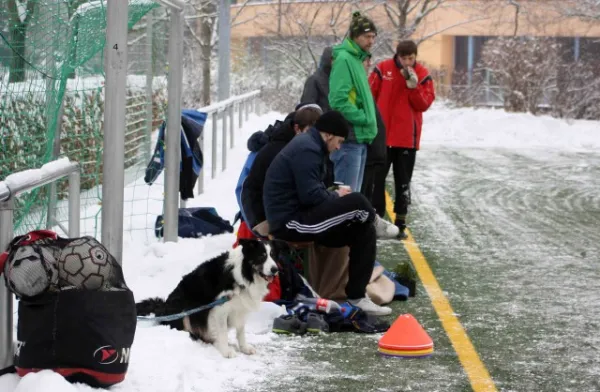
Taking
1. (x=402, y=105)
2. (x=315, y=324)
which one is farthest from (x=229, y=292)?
(x=402, y=105)

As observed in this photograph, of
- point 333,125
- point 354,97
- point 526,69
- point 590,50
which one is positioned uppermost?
point 590,50

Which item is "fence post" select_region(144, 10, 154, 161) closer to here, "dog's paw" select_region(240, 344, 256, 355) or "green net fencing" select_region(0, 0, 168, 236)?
"green net fencing" select_region(0, 0, 168, 236)

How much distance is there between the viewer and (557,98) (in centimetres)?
2758

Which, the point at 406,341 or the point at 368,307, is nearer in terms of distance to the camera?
the point at 406,341

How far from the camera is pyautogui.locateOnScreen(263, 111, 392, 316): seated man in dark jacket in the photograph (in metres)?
7.77

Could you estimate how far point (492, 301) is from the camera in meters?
8.27

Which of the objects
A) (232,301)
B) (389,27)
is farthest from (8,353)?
(389,27)

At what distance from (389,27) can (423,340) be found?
26.6 metres

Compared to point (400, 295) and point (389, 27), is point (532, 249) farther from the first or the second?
point (389, 27)

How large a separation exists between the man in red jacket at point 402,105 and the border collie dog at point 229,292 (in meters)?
4.59

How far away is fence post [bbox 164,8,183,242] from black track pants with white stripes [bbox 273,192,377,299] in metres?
2.17

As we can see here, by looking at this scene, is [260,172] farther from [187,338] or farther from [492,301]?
[187,338]

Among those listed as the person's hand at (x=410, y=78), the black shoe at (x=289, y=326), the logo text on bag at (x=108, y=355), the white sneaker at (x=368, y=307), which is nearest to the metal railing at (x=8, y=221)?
the logo text on bag at (x=108, y=355)

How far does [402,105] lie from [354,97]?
1.21 metres
